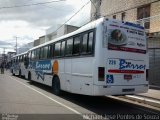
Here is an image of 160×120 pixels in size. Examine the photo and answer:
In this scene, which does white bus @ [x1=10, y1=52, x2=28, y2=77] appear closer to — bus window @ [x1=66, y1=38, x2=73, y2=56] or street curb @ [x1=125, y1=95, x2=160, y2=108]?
bus window @ [x1=66, y1=38, x2=73, y2=56]

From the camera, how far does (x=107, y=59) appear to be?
1066 cm

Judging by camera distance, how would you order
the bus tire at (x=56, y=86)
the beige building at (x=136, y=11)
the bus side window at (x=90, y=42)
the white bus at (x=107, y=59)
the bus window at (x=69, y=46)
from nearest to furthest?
the white bus at (x=107, y=59) → the bus side window at (x=90, y=42) → the bus window at (x=69, y=46) → the bus tire at (x=56, y=86) → the beige building at (x=136, y=11)

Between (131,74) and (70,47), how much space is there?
3.28 m

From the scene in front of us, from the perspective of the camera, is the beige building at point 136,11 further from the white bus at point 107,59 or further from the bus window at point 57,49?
the white bus at point 107,59

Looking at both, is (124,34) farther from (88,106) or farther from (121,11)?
(121,11)

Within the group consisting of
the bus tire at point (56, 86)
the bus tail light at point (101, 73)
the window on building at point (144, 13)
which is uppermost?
the window on building at point (144, 13)

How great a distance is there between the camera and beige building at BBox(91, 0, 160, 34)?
69.0 ft

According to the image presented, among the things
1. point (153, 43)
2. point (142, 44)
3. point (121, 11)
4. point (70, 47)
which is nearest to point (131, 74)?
point (142, 44)

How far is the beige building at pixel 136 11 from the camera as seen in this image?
21.0m

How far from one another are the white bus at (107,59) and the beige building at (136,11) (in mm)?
8361

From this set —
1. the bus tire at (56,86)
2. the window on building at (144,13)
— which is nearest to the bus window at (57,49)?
the bus tire at (56,86)

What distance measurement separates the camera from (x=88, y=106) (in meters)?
11.8

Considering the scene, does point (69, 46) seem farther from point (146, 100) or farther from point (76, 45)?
point (146, 100)

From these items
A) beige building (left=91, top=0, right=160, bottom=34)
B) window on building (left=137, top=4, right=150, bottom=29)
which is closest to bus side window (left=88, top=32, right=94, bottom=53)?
beige building (left=91, top=0, right=160, bottom=34)
